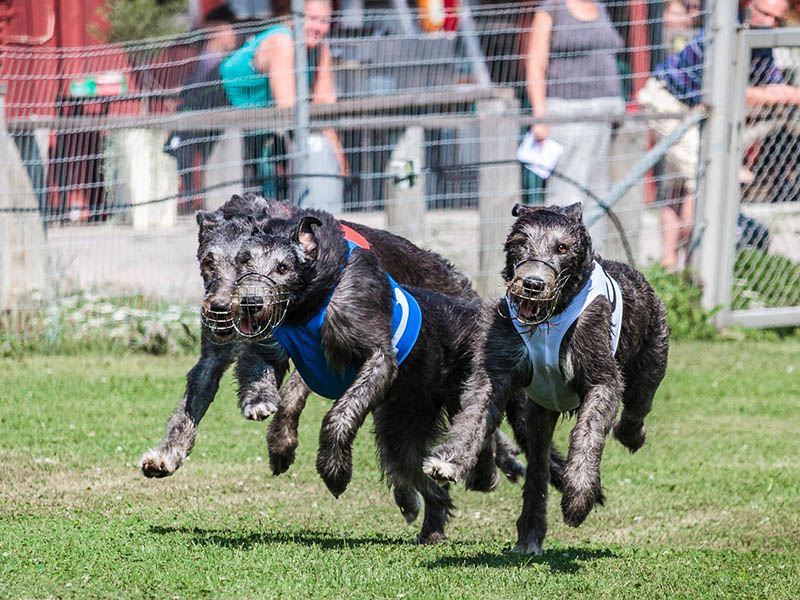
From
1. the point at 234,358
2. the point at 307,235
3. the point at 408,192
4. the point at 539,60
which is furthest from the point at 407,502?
the point at 539,60

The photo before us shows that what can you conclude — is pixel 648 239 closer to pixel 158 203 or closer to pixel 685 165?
pixel 685 165

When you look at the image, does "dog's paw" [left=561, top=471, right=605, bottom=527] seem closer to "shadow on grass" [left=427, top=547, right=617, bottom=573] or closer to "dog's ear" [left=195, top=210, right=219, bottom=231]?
"shadow on grass" [left=427, top=547, right=617, bottom=573]

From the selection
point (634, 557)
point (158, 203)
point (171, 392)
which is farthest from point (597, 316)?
point (158, 203)

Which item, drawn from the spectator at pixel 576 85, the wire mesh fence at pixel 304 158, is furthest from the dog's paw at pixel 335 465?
the spectator at pixel 576 85

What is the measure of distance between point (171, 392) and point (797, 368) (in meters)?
5.19

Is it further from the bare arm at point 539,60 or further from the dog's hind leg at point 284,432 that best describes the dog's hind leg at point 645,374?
the bare arm at point 539,60

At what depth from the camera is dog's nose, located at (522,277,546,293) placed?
15.4 ft

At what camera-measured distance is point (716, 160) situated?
1104 centimetres

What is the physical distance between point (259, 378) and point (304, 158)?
4.48 meters

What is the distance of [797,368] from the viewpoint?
33.6ft

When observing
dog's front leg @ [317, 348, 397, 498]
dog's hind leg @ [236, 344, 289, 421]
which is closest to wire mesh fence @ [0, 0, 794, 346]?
dog's hind leg @ [236, 344, 289, 421]

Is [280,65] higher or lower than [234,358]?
higher

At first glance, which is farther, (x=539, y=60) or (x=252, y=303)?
(x=539, y=60)

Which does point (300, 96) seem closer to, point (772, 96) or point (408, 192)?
point (408, 192)
